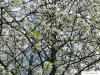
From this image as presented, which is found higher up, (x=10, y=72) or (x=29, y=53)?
(x=29, y=53)

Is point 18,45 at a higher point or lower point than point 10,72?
higher

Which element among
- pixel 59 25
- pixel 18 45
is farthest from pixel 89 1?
pixel 18 45

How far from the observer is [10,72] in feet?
33.4

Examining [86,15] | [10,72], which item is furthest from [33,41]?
[86,15]

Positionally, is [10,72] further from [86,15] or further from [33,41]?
[86,15]

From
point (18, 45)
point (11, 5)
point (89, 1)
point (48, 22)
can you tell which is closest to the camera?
point (11, 5)

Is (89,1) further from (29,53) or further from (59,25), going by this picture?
(29,53)

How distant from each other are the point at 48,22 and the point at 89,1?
5.51 ft

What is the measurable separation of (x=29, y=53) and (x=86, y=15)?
235cm

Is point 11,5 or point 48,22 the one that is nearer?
point 11,5

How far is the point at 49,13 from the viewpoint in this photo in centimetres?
1013

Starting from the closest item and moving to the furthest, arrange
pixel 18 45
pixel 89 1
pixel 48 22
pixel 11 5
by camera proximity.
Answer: pixel 11 5 < pixel 48 22 < pixel 89 1 < pixel 18 45

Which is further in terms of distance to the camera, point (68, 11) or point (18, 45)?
point (18, 45)

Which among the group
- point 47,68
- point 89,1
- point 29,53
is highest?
point 89,1
